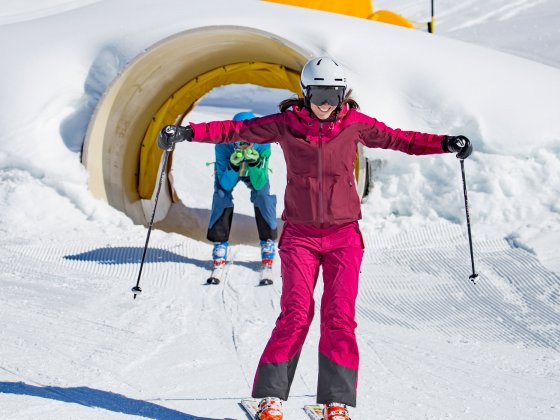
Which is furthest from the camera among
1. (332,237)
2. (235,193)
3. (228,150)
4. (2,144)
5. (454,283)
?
(235,193)

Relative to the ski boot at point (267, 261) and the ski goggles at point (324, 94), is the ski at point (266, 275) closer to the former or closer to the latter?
the ski boot at point (267, 261)

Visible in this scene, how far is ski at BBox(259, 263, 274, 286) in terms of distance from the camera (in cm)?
654

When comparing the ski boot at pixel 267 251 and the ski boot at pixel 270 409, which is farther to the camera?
the ski boot at pixel 267 251

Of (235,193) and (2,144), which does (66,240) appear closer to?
(2,144)

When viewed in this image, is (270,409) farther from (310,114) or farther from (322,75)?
(322,75)

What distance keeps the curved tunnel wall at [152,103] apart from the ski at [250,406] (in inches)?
167

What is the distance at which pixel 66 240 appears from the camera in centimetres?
731

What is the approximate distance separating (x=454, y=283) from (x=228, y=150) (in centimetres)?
209

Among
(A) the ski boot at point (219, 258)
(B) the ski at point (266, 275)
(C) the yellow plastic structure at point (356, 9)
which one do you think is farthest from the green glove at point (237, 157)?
(C) the yellow plastic structure at point (356, 9)

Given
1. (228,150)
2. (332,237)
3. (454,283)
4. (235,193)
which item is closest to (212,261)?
(228,150)

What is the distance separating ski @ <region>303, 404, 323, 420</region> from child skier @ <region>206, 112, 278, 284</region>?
126 inches

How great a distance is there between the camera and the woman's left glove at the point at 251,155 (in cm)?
676

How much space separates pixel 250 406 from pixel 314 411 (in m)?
0.27

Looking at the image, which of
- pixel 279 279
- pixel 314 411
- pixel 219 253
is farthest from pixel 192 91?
pixel 314 411
